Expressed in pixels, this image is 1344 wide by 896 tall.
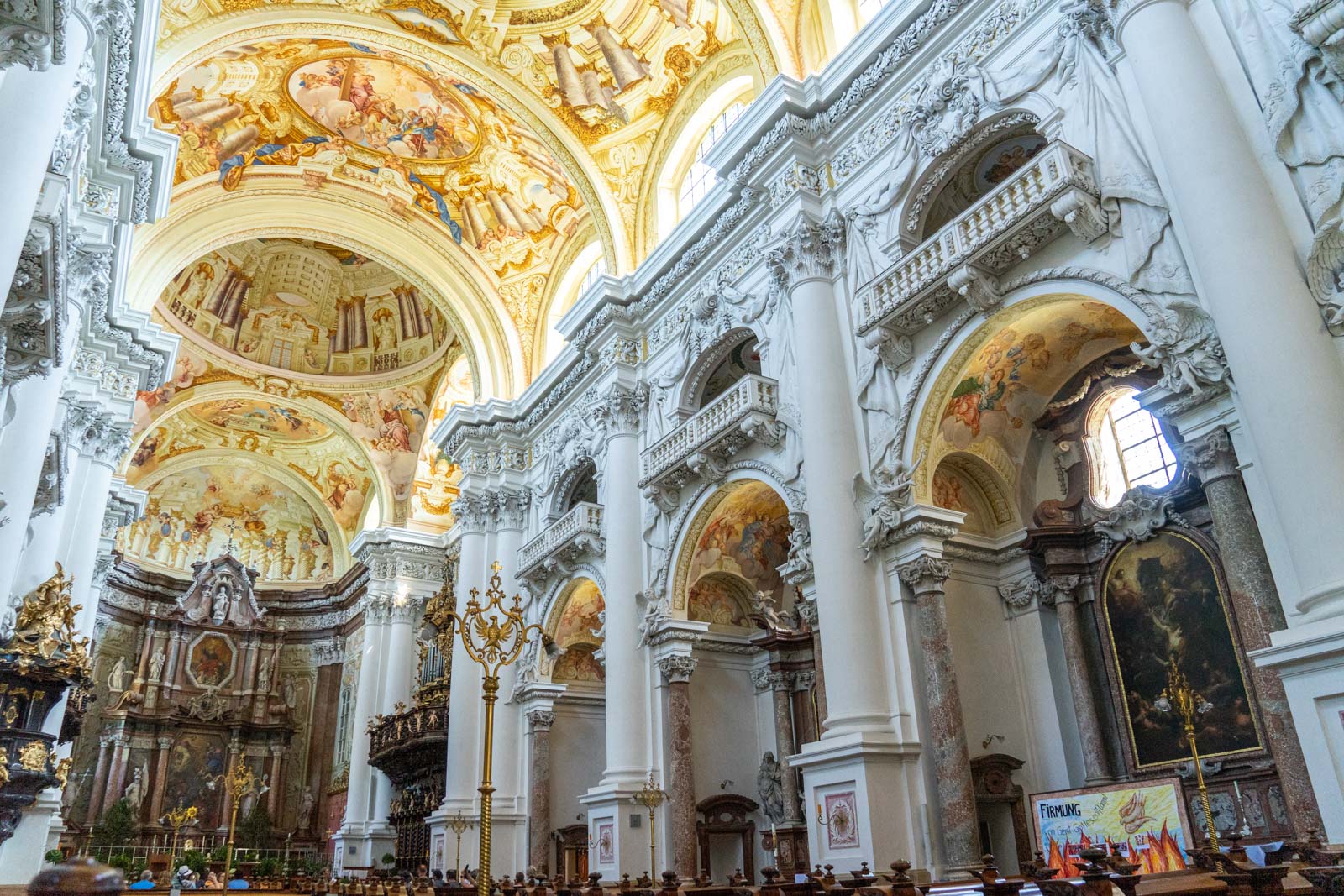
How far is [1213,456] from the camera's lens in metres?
7.61

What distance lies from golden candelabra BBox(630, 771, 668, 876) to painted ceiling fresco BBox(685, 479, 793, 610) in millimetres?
2830

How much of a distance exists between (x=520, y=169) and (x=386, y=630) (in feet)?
41.3

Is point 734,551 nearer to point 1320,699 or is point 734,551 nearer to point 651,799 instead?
point 651,799

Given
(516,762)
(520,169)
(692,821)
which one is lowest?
(692,821)

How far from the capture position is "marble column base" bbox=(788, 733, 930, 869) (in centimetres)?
923

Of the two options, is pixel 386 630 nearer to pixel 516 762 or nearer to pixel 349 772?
pixel 349 772

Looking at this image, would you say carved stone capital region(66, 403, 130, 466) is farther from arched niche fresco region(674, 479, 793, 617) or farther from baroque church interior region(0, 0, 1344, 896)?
arched niche fresco region(674, 479, 793, 617)

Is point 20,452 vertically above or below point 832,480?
above

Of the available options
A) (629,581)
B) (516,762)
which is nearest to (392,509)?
(516,762)

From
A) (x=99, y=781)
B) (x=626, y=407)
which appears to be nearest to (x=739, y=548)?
(x=626, y=407)

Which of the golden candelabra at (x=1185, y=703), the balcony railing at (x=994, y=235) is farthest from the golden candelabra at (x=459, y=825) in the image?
the golden candelabra at (x=1185, y=703)

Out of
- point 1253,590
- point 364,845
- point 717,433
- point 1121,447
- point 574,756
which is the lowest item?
point 364,845

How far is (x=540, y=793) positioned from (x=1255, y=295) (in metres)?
13.6

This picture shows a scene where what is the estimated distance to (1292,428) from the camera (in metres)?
6.38
